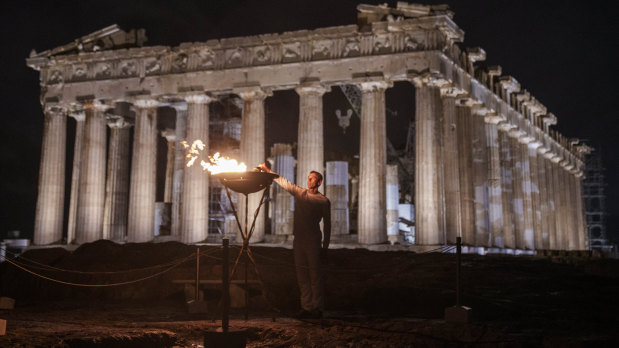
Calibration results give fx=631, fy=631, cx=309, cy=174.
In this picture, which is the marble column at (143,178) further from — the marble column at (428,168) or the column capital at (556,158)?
the column capital at (556,158)

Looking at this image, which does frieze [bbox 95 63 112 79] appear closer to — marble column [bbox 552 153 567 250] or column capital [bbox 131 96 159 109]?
column capital [bbox 131 96 159 109]

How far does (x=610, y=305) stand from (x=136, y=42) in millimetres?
29456

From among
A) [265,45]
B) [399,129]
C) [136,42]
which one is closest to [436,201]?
[265,45]

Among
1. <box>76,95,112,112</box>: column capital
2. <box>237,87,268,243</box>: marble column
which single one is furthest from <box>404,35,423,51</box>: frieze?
<box>76,95,112,112</box>: column capital

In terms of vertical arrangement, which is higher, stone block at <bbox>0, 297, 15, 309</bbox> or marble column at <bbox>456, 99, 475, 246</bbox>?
marble column at <bbox>456, 99, 475, 246</bbox>

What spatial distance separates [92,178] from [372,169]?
15.9m

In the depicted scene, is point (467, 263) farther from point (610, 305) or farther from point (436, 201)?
point (610, 305)

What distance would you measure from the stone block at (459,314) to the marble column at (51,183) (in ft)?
95.1

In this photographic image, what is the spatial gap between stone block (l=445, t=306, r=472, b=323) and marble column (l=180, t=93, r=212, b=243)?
22.4m

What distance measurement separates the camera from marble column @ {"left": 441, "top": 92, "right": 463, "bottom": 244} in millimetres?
30625

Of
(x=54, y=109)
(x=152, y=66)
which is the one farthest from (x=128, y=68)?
(x=54, y=109)

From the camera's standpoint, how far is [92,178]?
34969 millimetres

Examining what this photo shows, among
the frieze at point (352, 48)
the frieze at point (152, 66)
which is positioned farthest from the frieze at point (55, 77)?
the frieze at point (352, 48)

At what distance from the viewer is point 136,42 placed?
36125 mm
